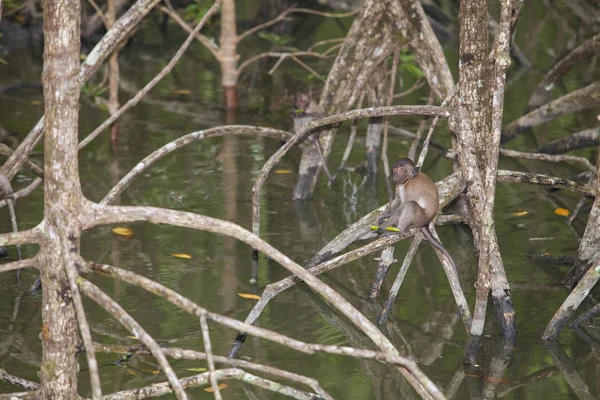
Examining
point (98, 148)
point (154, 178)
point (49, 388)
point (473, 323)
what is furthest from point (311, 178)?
point (49, 388)

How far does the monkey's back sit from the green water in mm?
759

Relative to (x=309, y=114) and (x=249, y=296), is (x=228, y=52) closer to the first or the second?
(x=309, y=114)

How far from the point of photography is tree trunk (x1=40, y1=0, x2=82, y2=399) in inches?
128

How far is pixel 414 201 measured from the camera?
4.90 m

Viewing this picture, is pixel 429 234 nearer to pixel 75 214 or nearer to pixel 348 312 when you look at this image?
pixel 348 312

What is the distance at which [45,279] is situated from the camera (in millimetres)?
3463

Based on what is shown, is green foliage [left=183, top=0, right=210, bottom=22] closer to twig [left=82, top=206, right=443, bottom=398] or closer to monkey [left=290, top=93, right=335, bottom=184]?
monkey [left=290, top=93, right=335, bottom=184]

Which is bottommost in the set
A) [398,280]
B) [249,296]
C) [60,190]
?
[249,296]

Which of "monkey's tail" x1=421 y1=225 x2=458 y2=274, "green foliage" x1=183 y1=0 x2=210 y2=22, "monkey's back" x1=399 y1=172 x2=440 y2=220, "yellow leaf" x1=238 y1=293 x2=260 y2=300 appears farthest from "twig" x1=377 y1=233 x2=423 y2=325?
"green foliage" x1=183 y1=0 x2=210 y2=22

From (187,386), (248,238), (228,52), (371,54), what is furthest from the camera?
(228,52)

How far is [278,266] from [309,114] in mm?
1817

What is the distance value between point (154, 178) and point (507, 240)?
3.17m

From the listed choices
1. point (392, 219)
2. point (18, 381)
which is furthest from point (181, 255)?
point (18, 381)

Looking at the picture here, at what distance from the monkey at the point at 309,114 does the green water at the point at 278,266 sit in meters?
0.44
